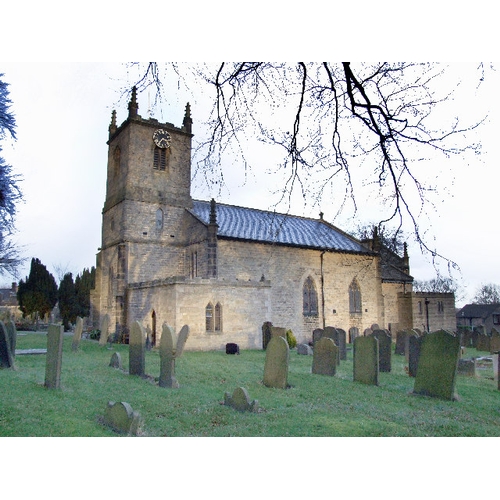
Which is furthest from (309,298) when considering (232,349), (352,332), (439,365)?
(439,365)

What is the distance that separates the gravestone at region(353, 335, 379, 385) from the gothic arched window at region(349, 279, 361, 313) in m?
15.7

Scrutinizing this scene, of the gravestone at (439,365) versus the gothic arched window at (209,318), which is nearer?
the gravestone at (439,365)

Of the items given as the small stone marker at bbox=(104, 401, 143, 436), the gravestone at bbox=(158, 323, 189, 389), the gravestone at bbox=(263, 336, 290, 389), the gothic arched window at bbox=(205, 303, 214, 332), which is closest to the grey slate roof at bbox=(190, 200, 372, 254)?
the gothic arched window at bbox=(205, 303, 214, 332)

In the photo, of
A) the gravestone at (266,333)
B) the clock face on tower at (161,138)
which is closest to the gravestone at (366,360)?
the gravestone at (266,333)

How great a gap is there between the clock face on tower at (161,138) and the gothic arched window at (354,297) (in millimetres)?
13201

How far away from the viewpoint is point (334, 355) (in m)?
8.86

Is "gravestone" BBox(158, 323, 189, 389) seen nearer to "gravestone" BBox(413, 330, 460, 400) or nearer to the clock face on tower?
"gravestone" BBox(413, 330, 460, 400)

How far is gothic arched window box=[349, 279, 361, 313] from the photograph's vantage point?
23469 millimetres

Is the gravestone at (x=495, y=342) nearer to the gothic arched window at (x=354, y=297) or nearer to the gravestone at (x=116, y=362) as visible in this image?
the gothic arched window at (x=354, y=297)

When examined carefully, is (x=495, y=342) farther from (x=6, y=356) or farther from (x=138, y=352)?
(x=6, y=356)

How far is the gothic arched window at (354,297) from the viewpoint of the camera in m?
23.5

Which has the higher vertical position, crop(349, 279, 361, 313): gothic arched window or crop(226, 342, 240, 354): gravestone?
crop(349, 279, 361, 313): gothic arched window

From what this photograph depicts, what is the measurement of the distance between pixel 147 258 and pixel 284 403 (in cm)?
1523

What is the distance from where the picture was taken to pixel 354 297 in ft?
77.6
